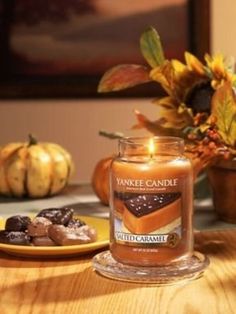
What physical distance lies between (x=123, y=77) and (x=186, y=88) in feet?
0.36

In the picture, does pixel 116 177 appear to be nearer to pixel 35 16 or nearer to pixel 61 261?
pixel 61 261

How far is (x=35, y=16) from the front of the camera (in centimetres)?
278

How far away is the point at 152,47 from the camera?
48.8 inches

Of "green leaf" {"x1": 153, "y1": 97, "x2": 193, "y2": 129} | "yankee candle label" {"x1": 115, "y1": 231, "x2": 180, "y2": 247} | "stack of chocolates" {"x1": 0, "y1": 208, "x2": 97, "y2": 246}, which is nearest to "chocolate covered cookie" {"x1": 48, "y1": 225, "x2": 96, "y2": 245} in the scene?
"stack of chocolates" {"x1": 0, "y1": 208, "x2": 97, "y2": 246}

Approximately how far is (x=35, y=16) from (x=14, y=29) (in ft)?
0.30

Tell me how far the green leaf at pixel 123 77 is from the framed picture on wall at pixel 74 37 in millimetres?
1507

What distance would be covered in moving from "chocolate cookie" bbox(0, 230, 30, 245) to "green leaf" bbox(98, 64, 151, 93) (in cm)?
34

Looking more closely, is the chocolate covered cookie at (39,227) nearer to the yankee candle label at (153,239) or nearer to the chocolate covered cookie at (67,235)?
the chocolate covered cookie at (67,235)

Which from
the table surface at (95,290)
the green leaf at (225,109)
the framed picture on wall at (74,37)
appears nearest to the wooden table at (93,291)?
the table surface at (95,290)

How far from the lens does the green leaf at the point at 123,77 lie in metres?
1.27

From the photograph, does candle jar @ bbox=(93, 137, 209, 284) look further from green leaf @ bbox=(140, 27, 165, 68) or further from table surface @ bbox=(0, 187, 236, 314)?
green leaf @ bbox=(140, 27, 165, 68)

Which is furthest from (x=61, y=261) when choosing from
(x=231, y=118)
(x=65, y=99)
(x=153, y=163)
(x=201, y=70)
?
(x=65, y=99)

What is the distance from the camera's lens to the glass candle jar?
35.6 inches

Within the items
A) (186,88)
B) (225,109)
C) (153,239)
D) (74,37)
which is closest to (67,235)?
(153,239)
